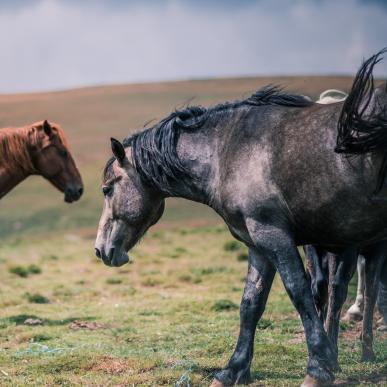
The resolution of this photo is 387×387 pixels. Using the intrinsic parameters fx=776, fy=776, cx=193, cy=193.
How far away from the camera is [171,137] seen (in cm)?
674

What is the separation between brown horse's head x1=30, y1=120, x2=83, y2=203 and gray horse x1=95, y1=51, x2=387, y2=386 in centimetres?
544

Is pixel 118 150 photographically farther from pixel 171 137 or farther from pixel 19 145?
pixel 19 145

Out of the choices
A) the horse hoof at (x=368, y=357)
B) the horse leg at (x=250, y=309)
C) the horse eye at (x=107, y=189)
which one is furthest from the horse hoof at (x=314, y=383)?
the horse eye at (x=107, y=189)

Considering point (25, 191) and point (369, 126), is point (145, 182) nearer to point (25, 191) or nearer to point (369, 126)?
point (369, 126)

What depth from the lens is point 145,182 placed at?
683 centimetres

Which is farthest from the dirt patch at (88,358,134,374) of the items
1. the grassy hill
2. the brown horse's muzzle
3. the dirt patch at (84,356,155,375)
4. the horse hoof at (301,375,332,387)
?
the grassy hill

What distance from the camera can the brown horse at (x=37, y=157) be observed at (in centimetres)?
1188

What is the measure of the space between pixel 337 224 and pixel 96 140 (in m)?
47.5

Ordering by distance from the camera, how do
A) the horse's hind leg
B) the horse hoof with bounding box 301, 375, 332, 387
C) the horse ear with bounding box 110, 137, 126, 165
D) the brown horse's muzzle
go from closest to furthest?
the horse hoof with bounding box 301, 375, 332, 387 → the horse ear with bounding box 110, 137, 126, 165 → the horse's hind leg → the brown horse's muzzle

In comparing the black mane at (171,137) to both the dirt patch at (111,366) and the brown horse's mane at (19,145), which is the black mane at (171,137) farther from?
the brown horse's mane at (19,145)

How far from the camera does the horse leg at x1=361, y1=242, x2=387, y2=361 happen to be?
297 inches

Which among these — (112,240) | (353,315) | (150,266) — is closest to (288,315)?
(353,315)

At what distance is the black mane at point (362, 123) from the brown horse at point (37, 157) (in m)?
7.18

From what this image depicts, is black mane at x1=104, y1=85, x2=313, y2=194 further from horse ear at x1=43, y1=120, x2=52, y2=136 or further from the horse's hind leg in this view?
horse ear at x1=43, y1=120, x2=52, y2=136
